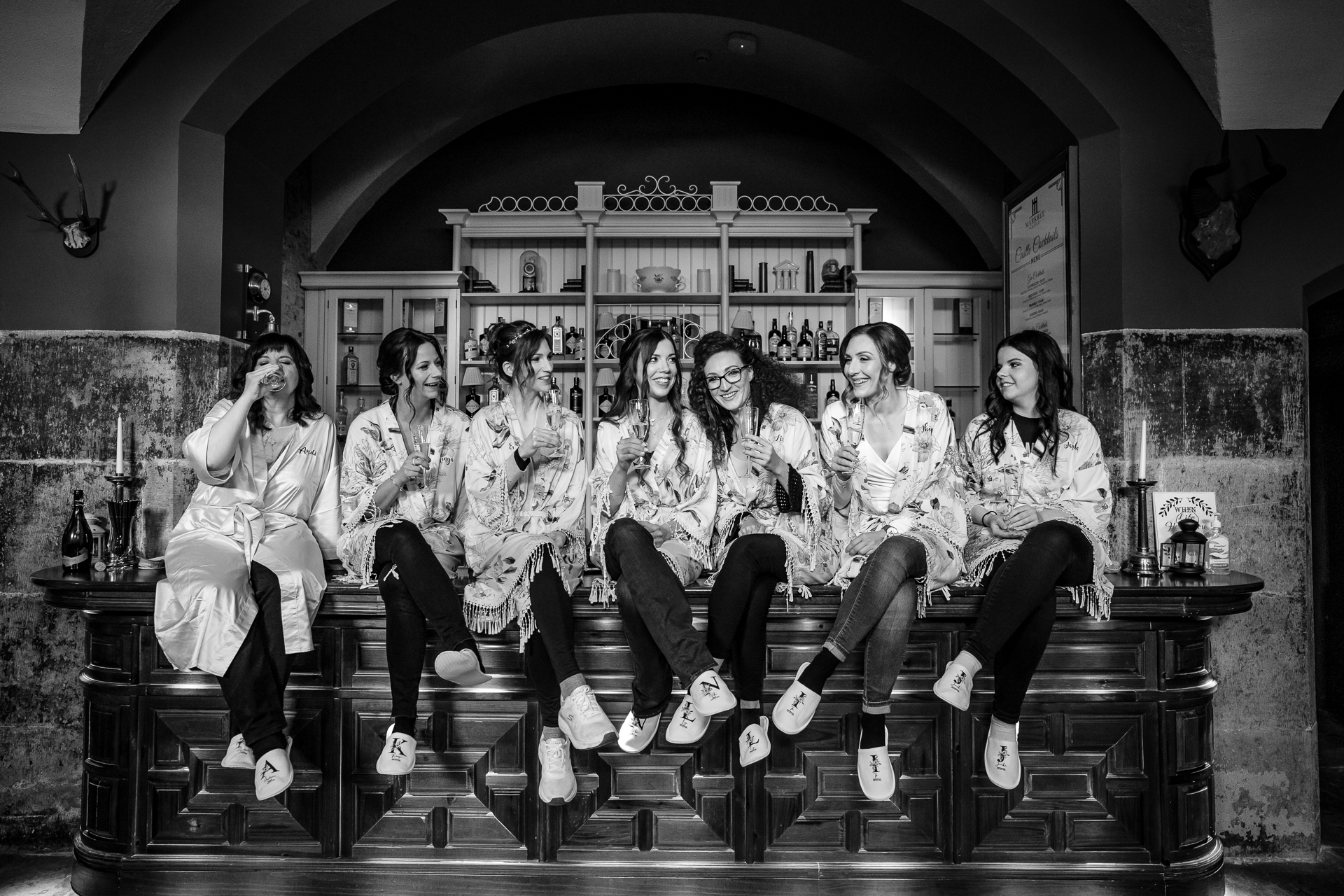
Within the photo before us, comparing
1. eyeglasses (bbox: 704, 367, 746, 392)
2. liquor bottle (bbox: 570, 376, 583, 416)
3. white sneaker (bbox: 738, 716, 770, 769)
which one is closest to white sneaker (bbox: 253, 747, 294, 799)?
white sneaker (bbox: 738, 716, 770, 769)

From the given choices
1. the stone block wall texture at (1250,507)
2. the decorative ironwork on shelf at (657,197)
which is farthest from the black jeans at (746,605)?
the decorative ironwork on shelf at (657,197)

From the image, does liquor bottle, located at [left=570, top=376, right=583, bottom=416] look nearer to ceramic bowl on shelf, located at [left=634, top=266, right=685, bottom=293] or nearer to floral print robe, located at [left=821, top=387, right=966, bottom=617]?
ceramic bowl on shelf, located at [left=634, top=266, right=685, bottom=293]

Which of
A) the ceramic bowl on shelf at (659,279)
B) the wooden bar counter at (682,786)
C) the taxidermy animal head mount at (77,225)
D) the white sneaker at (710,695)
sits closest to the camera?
the white sneaker at (710,695)

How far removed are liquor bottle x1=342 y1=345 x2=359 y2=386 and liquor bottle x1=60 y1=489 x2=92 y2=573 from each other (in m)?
2.44

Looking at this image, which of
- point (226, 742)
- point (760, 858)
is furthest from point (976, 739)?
point (226, 742)

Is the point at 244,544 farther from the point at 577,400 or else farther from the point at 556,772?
the point at 577,400

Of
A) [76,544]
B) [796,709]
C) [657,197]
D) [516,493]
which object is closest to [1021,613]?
[796,709]

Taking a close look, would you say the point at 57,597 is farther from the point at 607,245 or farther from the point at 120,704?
the point at 607,245

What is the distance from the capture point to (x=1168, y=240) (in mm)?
3227

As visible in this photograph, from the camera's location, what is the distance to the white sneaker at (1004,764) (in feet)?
8.10

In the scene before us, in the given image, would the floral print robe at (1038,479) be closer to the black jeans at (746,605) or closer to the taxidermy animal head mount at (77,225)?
the black jeans at (746,605)

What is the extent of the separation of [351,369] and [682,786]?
3.77 meters

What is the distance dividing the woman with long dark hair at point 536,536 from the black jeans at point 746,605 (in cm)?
41

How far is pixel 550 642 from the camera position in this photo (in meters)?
2.48
